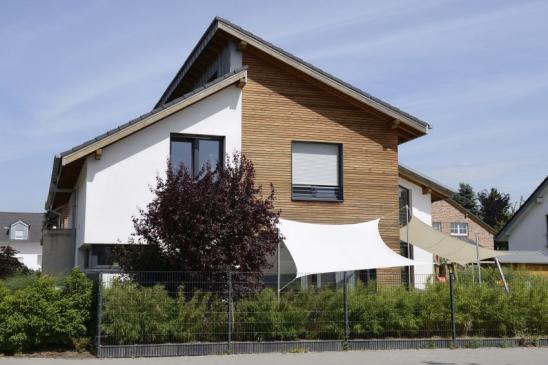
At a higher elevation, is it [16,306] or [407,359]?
[16,306]

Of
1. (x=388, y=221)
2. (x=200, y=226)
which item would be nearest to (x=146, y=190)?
(x=200, y=226)

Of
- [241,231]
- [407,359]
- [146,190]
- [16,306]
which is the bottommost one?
[407,359]

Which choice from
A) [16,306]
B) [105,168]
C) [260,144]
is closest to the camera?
[16,306]

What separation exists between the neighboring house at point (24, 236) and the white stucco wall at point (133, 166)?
6239 centimetres

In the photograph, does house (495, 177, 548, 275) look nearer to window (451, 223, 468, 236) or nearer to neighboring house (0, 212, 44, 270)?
window (451, 223, 468, 236)

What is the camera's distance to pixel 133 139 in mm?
17500

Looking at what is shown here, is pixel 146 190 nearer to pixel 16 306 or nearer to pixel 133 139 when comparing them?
pixel 133 139

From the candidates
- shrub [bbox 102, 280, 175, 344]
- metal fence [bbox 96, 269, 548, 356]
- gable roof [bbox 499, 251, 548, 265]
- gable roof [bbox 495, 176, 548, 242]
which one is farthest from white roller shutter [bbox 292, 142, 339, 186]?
gable roof [bbox 495, 176, 548, 242]

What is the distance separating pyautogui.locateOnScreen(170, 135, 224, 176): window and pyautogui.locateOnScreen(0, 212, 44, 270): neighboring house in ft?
204

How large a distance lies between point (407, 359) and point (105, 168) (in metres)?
8.59

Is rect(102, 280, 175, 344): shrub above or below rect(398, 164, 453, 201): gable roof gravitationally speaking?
below

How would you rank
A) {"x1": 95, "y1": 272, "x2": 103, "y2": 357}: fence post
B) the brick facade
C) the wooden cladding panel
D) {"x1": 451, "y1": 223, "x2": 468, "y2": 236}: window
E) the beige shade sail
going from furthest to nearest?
{"x1": 451, "y1": 223, "x2": 468, "y2": 236}: window
the brick facade
the beige shade sail
the wooden cladding panel
{"x1": 95, "y1": 272, "x2": 103, "y2": 357}: fence post

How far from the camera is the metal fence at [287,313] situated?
12.9 meters

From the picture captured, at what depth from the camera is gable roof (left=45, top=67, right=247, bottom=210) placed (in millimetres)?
16703
